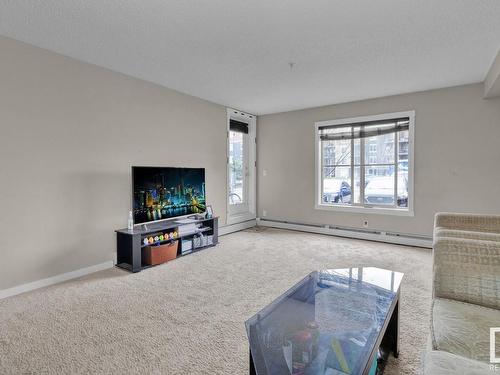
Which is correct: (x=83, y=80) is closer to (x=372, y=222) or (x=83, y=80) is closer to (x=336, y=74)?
(x=336, y=74)

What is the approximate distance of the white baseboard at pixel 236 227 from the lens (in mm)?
5117

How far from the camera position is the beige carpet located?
1.68m

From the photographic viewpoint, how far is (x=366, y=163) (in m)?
4.80

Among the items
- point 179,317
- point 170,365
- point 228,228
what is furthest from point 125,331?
point 228,228

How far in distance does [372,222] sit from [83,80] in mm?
4648

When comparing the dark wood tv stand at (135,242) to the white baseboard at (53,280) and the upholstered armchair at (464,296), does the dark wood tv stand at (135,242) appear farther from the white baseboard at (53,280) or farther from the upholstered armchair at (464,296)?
the upholstered armchair at (464,296)

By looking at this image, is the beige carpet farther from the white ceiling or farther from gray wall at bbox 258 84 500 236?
the white ceiling

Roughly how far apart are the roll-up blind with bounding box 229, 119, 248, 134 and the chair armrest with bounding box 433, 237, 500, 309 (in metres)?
4.32

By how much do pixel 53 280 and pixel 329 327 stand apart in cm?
287

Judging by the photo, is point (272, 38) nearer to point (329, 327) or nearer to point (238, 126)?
point (329, 327)

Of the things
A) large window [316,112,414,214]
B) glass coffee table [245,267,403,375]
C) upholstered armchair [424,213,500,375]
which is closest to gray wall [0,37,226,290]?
glass coffee table [245,267,403,375]

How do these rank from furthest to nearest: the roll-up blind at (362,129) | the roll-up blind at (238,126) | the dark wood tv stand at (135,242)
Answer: the roll-up blind at (238,126) < the roll-up blind at (362,129) < the dark wood tv stand at (135,242)

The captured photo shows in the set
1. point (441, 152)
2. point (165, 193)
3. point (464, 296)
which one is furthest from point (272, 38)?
point (441, 152)

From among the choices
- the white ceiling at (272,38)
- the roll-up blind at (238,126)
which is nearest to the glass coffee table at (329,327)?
the white ceiling at (272,38)
